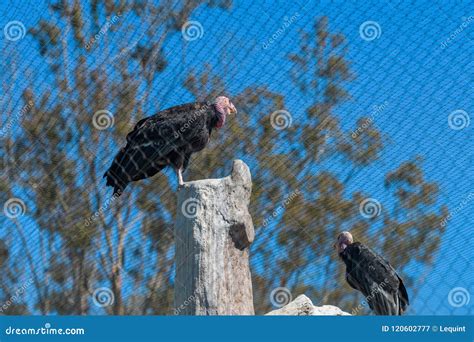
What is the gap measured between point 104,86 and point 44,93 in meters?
0.40

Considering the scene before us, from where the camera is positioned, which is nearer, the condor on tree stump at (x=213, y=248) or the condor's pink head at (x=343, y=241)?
the condor on tree stump at (x=213, y=248)

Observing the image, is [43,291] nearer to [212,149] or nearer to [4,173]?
[4,173]

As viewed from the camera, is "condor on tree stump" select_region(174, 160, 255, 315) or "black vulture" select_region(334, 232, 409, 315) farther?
"black vulture" select_region(334, 232, 409, 315)

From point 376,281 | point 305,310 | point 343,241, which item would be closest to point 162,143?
point 305,310

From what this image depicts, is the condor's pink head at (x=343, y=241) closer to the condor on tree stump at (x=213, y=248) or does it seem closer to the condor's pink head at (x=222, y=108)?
the condor's pink head at (x=222, y=108)

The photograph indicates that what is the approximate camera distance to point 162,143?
3379 millimetres

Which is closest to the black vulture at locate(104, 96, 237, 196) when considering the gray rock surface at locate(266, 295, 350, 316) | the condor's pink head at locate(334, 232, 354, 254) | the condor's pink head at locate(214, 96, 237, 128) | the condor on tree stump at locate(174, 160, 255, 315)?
the condor's pink head at locate(214, 96, 237, 128)

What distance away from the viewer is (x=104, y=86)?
5.59 m

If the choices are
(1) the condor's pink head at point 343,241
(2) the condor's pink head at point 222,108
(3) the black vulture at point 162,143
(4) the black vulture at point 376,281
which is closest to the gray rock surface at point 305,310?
(4) the black vulture at point 376,281

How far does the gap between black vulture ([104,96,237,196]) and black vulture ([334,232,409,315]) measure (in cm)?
95

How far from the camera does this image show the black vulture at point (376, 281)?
3.57 metres

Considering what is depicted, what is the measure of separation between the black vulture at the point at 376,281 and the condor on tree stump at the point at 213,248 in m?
1.27

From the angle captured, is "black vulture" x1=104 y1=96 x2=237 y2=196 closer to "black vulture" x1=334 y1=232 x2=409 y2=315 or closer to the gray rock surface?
the gray rock surface

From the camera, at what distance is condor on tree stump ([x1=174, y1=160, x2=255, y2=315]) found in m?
2.29
